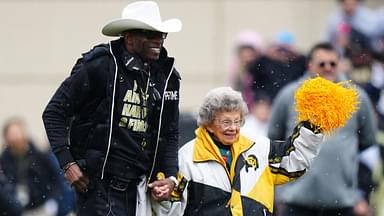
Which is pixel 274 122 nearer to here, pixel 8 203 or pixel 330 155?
pixel 330 155

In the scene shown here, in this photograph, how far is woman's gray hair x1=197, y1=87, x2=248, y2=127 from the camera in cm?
1043

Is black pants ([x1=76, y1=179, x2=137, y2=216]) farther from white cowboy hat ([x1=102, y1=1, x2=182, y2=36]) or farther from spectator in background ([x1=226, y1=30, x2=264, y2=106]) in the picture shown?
spectator in background ([x1=226, y1=30, x2=264, y2=106])

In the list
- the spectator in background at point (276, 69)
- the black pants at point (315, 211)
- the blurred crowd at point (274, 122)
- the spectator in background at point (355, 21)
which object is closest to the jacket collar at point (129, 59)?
the blurred crowd at point (274, 122)

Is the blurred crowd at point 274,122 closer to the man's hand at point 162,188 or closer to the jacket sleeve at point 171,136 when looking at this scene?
the jacket sleeve at point 171,136

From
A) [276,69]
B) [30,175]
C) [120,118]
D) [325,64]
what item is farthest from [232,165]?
[276,69]

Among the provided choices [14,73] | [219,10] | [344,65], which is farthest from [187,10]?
[344,65]

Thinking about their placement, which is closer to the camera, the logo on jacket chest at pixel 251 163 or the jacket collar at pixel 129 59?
the jacket collar at pixel 129 59

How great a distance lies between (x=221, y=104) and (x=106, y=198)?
1.03 meters

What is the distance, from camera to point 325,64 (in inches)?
511

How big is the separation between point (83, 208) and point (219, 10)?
13.1 metres

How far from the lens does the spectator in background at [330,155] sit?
42.4ft

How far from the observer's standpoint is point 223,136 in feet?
34.1

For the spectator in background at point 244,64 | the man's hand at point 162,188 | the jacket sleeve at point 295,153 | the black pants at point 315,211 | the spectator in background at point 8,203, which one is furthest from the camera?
the spectator in background at point 244,64

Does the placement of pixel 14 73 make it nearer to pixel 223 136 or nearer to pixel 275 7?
pixel 275 7
